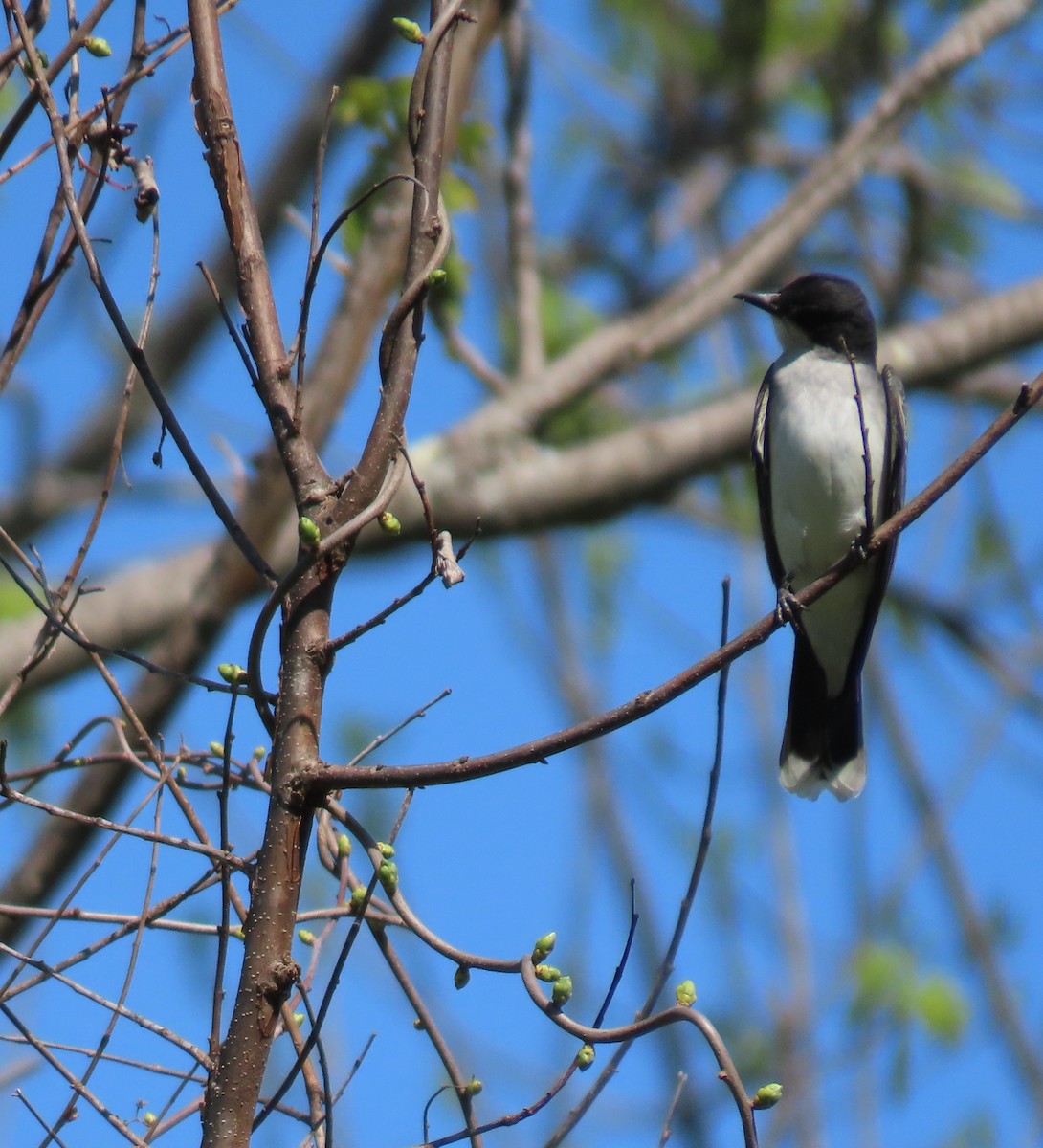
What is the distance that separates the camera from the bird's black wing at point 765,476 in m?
5.08

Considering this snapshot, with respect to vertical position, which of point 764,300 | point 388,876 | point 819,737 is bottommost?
point 388,876

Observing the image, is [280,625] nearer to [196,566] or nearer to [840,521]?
[840,521]

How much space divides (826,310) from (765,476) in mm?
675

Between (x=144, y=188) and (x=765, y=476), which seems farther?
(x=765, y=476)

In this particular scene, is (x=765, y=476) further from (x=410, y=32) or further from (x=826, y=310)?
(x=410, y=32)

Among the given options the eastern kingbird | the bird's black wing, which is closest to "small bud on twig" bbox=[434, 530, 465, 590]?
the eastern kingbird

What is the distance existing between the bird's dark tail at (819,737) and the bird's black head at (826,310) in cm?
109

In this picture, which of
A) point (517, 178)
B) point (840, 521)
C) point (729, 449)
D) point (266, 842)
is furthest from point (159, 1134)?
point (517, 178)

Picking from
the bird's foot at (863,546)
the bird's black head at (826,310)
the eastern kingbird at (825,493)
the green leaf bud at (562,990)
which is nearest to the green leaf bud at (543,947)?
the green leaf bud at (562,990)

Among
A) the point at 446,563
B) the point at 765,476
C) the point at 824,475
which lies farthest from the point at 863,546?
the point at 765,476

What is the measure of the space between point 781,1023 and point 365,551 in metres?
3.17

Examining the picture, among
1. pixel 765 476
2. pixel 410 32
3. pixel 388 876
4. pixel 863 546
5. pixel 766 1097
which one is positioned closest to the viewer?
pixel 766 1097

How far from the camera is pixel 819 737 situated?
4875 millimetres

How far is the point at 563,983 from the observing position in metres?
1.85
